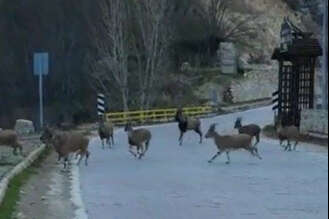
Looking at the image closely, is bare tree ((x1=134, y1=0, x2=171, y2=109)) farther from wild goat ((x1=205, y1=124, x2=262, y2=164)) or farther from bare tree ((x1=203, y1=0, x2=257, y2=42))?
wild goat ((x1=205, y1=124, x2=262, y2=164))

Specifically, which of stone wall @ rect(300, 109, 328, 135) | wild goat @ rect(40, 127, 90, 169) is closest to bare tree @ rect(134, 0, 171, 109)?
stone wall @ rect(300, 109, 328, 135)

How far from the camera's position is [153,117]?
56094 mm

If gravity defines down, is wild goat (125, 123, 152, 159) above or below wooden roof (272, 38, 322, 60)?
below

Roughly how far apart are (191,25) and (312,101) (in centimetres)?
4655

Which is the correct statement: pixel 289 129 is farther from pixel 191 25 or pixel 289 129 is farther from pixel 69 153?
pixel 191 25

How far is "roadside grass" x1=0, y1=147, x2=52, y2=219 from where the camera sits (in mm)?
13172

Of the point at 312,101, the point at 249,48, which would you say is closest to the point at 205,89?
the point at 249,48

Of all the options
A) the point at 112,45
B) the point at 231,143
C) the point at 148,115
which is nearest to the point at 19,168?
the point at 231,143

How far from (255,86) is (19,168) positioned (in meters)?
61.3

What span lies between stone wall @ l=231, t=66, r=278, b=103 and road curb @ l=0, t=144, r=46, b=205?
5233 cm

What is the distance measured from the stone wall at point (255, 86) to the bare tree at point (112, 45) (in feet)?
→ 48.1

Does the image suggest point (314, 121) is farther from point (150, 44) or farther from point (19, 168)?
point (150, 44)

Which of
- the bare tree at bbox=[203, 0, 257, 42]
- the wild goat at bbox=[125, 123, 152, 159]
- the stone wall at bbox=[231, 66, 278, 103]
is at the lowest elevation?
the wild goat at bbox=[125, 123, 152, 159]

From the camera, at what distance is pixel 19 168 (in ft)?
64.0
